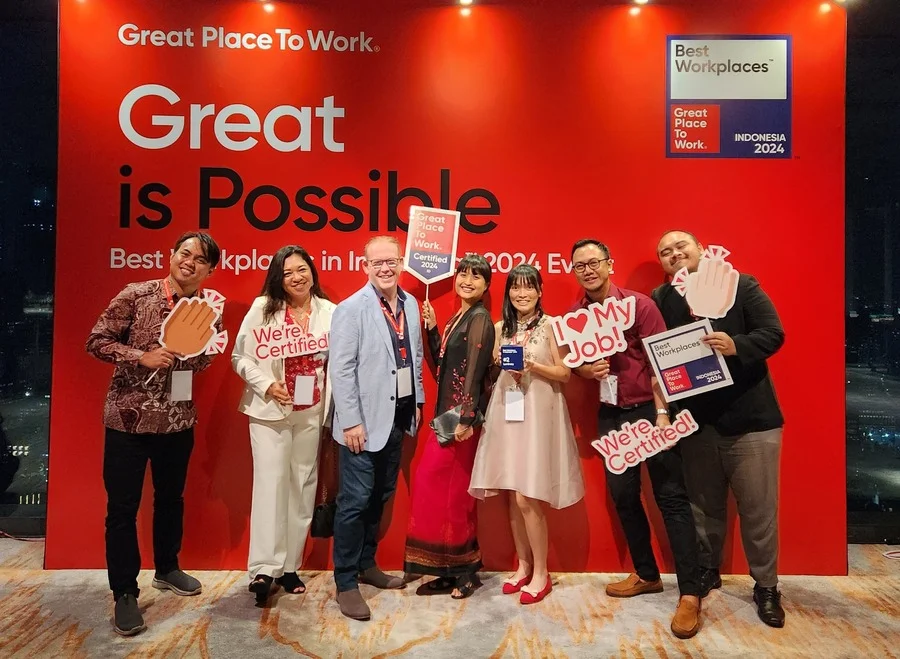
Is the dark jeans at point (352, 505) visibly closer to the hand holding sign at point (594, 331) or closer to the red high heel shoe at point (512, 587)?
the red high heel shoe at point (512, 587)

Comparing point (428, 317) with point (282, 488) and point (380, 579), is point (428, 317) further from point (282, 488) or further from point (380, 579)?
point (380, 579)

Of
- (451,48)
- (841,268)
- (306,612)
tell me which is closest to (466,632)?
(306,612)

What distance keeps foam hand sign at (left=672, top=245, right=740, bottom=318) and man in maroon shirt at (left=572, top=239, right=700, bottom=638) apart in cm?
19

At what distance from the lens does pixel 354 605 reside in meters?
2.73

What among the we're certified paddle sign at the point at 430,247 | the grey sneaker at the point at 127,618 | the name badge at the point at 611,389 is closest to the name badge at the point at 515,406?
the name badge at the point at 611,389

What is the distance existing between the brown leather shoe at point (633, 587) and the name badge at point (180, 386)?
231cm

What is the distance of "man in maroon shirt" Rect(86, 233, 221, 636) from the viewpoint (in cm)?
263

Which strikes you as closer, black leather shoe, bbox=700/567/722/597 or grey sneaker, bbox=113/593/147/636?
grey sneaker, bbox=113/593/147/636

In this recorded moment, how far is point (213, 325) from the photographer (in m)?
2.79

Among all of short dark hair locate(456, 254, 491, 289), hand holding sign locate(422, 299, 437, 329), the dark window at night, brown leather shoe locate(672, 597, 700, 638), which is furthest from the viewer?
the dark window at night

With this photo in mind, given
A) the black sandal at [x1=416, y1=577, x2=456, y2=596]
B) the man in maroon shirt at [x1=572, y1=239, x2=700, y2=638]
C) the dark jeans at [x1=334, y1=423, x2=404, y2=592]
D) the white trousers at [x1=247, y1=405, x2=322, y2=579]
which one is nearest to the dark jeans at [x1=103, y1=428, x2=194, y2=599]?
the white trousers at [x1=247, y1=405, x2=322, y2=579]

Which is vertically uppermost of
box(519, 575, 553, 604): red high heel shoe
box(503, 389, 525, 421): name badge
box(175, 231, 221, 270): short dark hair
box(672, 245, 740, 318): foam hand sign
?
box(175, 231, 221, 270): short dark hair

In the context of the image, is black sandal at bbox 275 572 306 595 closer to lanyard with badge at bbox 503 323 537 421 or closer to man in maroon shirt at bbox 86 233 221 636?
man in maroon shirt at bbox 86 233 221 636

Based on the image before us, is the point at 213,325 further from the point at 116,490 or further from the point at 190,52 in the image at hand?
the point at 190,52
